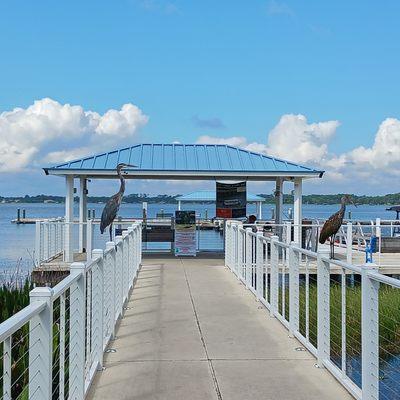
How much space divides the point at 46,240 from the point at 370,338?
1208 centimetres

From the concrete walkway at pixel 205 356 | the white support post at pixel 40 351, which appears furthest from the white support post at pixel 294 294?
the white support post at pixel 40 351

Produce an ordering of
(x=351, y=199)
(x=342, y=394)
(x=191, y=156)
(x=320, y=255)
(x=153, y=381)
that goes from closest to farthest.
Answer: (x=342, y=394)
(x=153, y=381)
(x=320, y=255)
(x=351, y=199)
(x=191, y=156)

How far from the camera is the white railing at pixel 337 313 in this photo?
15.6 ft

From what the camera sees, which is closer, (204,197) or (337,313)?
(337,313)

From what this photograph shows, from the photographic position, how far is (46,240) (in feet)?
51.1

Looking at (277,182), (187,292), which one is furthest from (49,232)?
(277,182)

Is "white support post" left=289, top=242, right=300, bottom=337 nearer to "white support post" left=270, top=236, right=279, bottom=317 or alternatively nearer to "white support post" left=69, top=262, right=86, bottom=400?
"white support post" left=270, top=236, right=279, bottom=317

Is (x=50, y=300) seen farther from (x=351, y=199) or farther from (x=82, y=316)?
(x=351, y=199)

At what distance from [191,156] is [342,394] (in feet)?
45.0

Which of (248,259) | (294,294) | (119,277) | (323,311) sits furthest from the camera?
(248,259)

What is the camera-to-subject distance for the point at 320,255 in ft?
20.5

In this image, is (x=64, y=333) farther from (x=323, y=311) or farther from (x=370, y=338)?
(x=323, y=311)

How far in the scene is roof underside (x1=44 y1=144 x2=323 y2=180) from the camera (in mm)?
17266

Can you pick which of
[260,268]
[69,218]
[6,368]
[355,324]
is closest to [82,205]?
[69,218]
